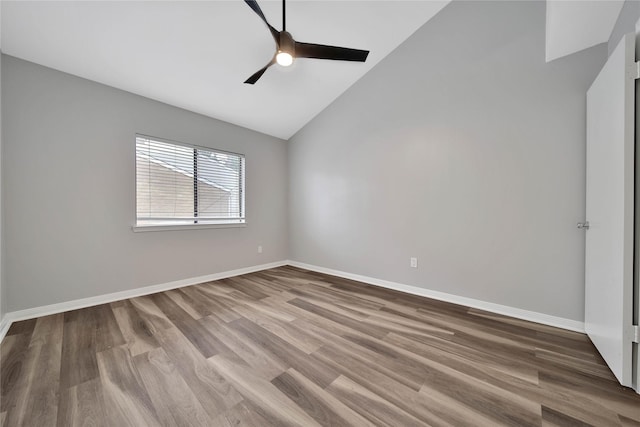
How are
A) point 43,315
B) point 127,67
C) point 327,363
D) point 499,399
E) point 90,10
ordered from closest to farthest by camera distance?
point 499,399 < point 327,363 < point 90,10 < point 43,315 < point 127,67

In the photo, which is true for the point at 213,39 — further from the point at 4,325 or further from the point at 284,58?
the point at 4,325

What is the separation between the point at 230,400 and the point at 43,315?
2.39 meters

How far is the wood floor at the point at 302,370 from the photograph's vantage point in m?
1.15

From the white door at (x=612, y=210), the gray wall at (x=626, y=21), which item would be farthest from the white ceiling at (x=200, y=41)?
→ the white door at (x=612, y=210)

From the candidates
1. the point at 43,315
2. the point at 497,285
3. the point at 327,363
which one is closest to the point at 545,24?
the point at 497,285

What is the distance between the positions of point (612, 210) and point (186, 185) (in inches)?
161

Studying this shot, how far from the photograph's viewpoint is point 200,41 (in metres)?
2.30

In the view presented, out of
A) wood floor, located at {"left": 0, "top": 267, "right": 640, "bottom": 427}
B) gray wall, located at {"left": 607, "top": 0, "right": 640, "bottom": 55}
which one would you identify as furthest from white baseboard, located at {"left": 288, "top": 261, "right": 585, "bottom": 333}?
gray wall, located at {"left": 607, "top": 0, "right": 640, "bottom": 55}

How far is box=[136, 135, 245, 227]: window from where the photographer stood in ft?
9.45

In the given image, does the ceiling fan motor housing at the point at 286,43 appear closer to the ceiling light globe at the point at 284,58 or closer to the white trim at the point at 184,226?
the ceiling light globe at the point at 284,58

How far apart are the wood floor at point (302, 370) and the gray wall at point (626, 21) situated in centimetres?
217

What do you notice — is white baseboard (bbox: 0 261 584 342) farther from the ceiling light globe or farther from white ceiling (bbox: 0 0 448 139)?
the ceiling light globe

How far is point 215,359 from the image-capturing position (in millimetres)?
1592

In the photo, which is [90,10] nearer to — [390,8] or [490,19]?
[390,8]
